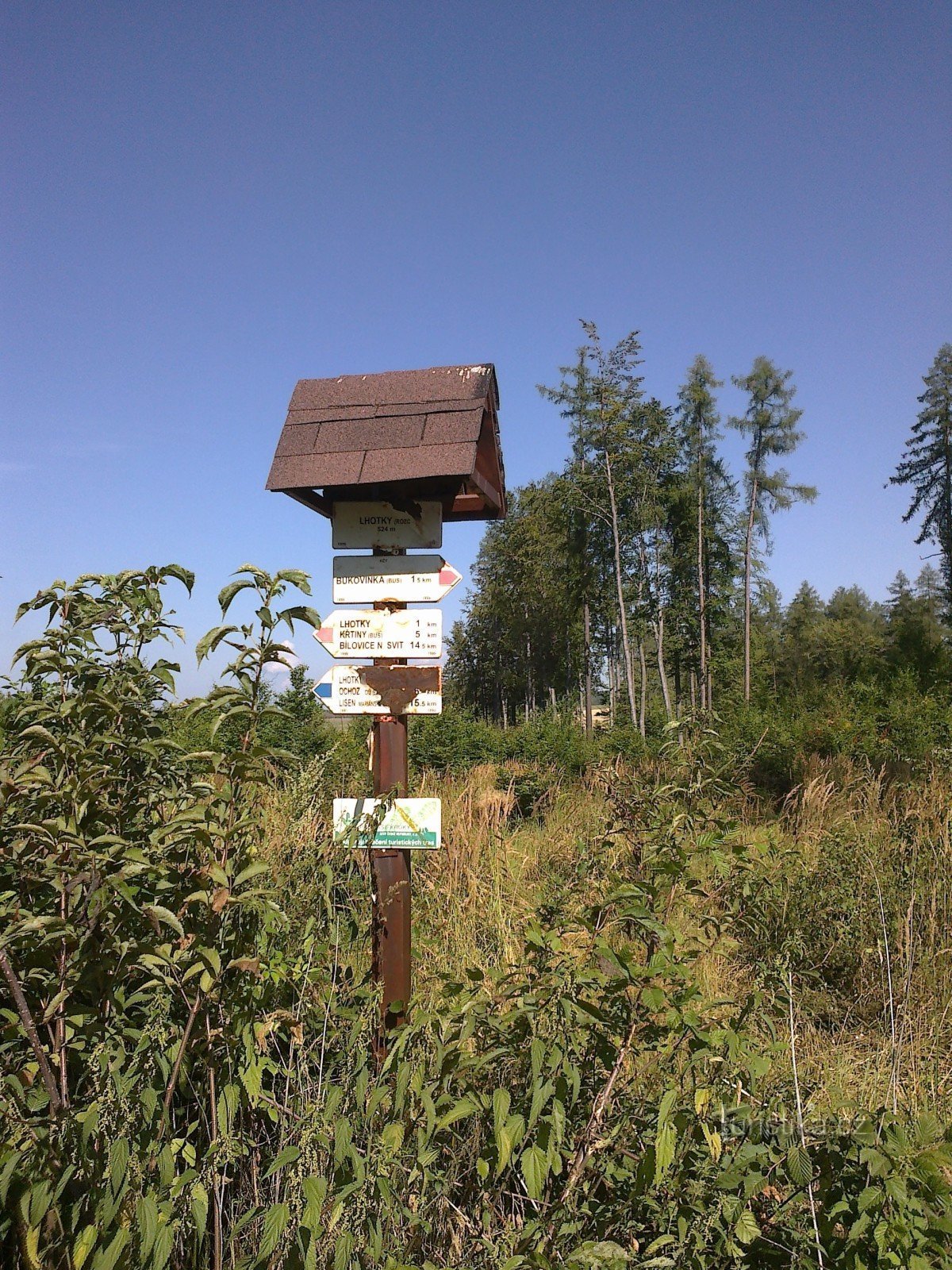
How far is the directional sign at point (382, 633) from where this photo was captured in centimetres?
294

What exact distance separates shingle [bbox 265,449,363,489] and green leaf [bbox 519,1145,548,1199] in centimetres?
216

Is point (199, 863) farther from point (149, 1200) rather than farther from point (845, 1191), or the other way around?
point (845, 1191)

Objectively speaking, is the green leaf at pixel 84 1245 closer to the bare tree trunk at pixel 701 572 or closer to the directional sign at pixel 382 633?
the directional sign at pixel 382 633

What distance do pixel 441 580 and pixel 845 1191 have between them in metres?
2.14

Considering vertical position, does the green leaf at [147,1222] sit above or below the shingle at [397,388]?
below

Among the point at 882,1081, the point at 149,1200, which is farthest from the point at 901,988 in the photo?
the point at 149,1200

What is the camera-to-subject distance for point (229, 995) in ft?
5.65

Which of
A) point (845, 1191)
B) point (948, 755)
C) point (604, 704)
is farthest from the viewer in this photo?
point (604, 704)

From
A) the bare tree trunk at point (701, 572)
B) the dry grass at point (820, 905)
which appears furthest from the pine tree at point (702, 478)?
the dry grass at point (820, 905)

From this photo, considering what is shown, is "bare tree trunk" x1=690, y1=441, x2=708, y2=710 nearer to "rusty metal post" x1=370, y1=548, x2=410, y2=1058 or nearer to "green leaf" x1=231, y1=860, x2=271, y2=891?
"rusty metal post" x1=370, y1=548, x2=410, y2=1058

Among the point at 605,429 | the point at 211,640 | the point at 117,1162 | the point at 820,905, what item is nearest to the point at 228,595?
the point at 211,640

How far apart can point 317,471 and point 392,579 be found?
0.49m

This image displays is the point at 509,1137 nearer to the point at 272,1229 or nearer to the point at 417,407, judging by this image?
the point at 272,1229

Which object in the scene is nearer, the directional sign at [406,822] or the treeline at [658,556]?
the directional sign at [406,822]
